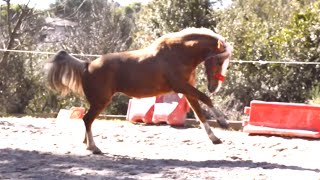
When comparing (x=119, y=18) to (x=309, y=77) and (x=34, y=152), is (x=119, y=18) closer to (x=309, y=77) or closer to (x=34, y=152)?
(x=309, y=77)

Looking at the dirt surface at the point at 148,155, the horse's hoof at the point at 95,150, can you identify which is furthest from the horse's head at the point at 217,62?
the horse's hoof at the point at 95,150

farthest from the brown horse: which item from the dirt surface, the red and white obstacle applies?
the red and white obstacle

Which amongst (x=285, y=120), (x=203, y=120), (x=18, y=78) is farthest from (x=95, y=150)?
(x=18, y=78)

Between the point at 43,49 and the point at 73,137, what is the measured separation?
1691cm

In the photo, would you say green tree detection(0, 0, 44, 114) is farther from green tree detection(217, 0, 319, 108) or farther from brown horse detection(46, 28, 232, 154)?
brown horse detection(46, 28, 232, 154)

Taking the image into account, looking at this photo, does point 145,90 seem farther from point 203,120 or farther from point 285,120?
point 285,120

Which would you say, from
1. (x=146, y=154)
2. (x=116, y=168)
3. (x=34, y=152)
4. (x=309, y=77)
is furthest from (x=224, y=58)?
(x=309, y=77)

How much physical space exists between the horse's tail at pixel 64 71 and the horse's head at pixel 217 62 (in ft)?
5.90

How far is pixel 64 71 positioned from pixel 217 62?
2202 millimetres

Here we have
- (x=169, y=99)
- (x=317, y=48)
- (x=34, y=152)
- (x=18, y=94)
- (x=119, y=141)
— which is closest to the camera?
(x=34, y=152)

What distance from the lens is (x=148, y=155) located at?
820 cm

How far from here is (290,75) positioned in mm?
15828

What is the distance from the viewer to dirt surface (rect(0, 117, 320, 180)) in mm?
6543

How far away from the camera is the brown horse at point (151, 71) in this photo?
27.0 ft
